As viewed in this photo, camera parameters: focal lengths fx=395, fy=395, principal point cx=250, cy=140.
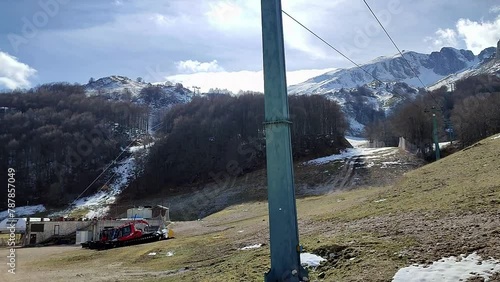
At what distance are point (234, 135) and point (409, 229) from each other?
93218 mm

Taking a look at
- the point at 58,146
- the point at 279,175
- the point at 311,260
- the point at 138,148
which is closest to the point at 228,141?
the point at 138,148

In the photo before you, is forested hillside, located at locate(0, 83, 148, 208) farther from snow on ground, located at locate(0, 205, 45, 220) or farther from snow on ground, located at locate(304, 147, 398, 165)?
snow on ground, located at locate(304, 147, 398, 165)

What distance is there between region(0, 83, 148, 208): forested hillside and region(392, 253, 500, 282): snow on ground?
3670 inches

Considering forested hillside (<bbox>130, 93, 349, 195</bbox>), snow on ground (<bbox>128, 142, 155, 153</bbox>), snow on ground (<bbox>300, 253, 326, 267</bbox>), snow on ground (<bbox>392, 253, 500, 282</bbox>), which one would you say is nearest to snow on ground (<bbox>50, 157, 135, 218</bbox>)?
snow on ground (<bbox>128, 142, 155, 153</bbox>)

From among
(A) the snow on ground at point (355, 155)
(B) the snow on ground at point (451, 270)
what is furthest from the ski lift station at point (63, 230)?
(B) the snow on ground at point (451, 270)

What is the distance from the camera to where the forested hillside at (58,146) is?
96375 millimetres

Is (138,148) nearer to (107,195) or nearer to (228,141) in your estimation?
(107,195)

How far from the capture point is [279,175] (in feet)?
21.7

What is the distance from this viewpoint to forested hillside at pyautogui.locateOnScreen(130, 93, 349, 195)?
86.1 m

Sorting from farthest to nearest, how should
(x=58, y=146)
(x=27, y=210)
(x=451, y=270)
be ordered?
(x=58, y=146) → (x=27, y=210) → (x=451, y=270)

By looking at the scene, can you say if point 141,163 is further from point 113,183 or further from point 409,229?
point 409,229

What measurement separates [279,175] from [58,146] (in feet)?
364

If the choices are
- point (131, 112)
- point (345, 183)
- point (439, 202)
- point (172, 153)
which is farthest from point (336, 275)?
point (131, 112)

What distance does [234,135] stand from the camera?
102938 mm
